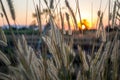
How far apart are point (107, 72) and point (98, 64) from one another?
0.50 ft

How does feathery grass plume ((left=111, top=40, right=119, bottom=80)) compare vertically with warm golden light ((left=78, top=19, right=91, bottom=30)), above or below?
below

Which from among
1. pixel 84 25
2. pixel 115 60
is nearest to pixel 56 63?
pixel 115 60

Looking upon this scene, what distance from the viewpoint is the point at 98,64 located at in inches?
60.8

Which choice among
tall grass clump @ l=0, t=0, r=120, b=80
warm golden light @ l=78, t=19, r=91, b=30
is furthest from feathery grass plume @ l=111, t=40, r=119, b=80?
warm golden light @ l=78, t=19, r=91, b=30

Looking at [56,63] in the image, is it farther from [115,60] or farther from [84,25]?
[84,25]

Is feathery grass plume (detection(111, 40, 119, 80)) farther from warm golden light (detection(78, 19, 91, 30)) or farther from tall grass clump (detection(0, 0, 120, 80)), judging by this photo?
warm golden light (detection(78, 19, 91, 30))

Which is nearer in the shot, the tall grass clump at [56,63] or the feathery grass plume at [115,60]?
the tall grass clump at [56,63]

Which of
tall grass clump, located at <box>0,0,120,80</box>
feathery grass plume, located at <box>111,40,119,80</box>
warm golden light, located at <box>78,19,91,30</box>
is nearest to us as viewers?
tall grass clump, located at <box>0,0,120,80</box>

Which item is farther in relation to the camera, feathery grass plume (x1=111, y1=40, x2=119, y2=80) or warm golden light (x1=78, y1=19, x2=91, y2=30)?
warm golden light (x1=78, y1=19, x2=91, y2=30)

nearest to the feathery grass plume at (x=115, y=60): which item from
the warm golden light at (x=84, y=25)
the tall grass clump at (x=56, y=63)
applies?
the tall grass clump at (x=56, y=63)

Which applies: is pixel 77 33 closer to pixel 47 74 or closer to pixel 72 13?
pixel 72 13

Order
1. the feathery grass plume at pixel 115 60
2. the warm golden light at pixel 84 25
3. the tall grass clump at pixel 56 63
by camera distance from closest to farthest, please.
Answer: the tall grass clump at pixel 56 63 < the feathery grass plume at pixel 115 60 < the warm golden light at pixel 84 25

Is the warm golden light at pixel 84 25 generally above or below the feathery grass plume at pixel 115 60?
above

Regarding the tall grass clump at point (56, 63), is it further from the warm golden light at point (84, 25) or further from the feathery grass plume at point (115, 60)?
the warm golden light at point (84, 25)
